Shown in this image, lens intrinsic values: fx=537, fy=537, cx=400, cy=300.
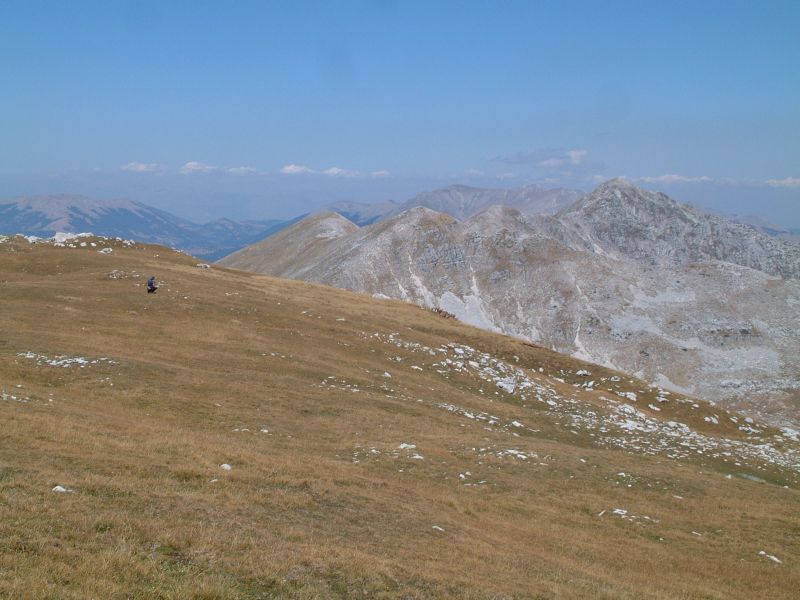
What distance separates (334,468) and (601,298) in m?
129

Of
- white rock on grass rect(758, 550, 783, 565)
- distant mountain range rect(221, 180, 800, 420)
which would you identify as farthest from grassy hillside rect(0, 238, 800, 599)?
Answer: distant mountain range rect(221, 180, 800, 420)

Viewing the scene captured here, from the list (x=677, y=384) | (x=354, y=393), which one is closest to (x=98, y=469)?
(x=354, y=393)

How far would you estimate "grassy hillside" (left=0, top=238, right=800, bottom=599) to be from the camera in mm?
12148

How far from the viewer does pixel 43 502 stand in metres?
12.9

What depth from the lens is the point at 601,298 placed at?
13938 centimetres

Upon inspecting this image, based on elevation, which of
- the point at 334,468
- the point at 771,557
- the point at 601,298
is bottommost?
the point at 771,557

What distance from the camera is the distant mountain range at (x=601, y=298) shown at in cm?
11444

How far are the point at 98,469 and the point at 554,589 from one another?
13689mm

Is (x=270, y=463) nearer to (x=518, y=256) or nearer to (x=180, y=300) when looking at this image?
(x=180, y=300)

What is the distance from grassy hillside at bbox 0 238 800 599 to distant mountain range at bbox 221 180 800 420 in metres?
70.1

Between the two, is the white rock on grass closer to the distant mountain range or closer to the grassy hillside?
the grassy hillside

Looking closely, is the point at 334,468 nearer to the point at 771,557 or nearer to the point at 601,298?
the point at 771,557

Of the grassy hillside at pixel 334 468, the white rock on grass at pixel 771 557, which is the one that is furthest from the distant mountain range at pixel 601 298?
the white rock on grass at pixel 771 557

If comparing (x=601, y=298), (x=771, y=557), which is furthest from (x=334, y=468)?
(x=601, y=298)
